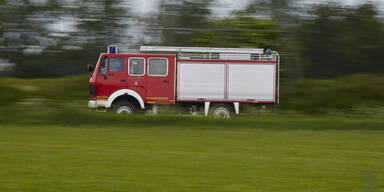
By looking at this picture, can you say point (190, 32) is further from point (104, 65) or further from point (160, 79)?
point (104, 65)

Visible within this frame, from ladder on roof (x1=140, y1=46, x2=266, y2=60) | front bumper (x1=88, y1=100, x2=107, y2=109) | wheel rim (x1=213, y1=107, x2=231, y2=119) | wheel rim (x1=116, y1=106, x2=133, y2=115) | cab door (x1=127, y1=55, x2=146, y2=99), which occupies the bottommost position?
wheel rim (x1=213, y1=107, x2=231, y2=119)

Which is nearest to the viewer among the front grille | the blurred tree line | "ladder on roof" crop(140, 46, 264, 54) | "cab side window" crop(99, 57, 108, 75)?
the front grille

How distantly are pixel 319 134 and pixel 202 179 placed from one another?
7127mm

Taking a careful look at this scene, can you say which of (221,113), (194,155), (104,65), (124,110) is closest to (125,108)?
(124,110)

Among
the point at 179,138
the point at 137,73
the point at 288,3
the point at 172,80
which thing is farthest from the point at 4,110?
the point at 288,3

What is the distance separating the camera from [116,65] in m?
16.4

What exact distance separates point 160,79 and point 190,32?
270cm

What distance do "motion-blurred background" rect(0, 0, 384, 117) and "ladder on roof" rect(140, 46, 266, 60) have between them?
42.2 inches

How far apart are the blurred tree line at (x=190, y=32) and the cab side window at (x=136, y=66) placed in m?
1.76

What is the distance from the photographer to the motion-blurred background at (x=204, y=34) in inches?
674

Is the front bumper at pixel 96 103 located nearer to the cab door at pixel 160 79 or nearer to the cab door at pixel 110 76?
the cab door at pixel 110 76

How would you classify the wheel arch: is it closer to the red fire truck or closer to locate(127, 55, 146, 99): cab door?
→ the red fire truck

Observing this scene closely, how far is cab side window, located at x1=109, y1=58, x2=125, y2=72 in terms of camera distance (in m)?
16.4

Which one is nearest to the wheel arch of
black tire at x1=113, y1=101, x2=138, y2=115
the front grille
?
black tire at x1=113, y1=101, x2=138, y2=115
